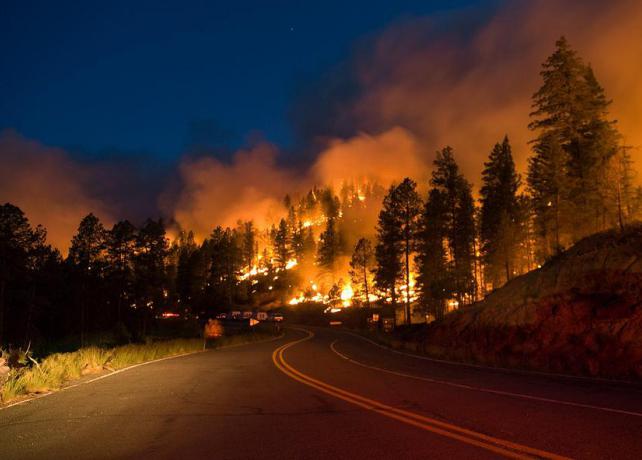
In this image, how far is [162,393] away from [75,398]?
6.76ft

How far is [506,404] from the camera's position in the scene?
394 inches

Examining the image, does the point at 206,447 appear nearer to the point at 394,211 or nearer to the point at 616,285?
the point at 616,285

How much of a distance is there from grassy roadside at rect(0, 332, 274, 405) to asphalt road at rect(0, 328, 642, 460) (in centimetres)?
93

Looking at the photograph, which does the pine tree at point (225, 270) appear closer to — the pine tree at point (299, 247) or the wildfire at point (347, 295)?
the pine tree at point (299, 247)

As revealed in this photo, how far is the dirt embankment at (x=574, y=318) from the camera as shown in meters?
15.8

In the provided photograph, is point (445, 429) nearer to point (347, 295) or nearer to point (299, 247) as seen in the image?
point (347, 295)

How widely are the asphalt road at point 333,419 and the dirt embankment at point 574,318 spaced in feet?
8.72

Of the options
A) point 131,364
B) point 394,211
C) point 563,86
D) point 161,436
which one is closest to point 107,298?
point 394,211

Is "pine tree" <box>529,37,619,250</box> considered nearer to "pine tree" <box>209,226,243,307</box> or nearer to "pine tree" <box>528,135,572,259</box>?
"pine tree" <box>528,135,572,259</box>

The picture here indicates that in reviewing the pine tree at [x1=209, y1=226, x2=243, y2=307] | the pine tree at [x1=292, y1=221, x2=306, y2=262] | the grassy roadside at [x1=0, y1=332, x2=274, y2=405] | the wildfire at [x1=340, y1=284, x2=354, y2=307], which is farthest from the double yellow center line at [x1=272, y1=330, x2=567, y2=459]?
the pine tree at [x1=292, y1=221, x2=306, y2=262]

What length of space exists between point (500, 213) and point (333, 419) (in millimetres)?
52714

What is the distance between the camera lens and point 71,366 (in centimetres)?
1623

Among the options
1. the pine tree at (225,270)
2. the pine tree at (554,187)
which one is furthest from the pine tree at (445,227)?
the pine tree at (225,270)

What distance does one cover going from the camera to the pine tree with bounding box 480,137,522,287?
55.9m
